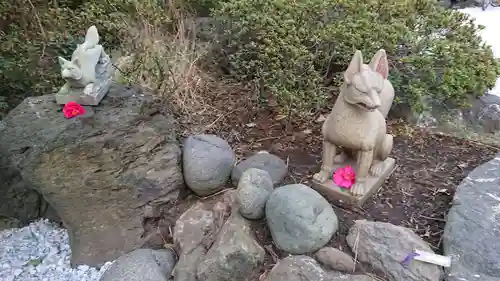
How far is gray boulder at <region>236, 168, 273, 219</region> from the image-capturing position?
249 centimetres

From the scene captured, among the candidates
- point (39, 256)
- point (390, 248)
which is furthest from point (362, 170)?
point (39, 256)

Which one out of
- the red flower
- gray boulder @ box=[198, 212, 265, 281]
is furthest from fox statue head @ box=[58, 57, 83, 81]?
gray boulder @ box=[198, 212, 265, 281]

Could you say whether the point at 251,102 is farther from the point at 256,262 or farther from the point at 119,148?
the point at 256,262

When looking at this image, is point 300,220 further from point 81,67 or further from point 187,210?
point 81,67

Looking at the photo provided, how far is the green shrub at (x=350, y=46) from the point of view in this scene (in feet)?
11.6

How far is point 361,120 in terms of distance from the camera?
2.40 meters

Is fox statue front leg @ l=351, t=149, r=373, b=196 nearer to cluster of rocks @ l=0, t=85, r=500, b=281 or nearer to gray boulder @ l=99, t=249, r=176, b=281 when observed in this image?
cluster of rocks @ l=0, t=85, r=500, b=281

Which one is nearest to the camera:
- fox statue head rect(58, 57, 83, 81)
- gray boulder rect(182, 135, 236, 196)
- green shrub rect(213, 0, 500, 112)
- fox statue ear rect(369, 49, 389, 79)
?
fox statue ear rect(369, 49, 389, 79)

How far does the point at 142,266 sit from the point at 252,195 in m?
0.74

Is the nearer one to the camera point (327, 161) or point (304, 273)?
point (304, 273)

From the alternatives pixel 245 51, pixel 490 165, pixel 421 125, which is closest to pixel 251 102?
pixel 245 51

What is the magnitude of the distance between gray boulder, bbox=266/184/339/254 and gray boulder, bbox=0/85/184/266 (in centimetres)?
79

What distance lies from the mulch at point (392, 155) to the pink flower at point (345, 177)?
0.45ft

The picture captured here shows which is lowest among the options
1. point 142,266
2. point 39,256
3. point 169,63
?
point 39,256
